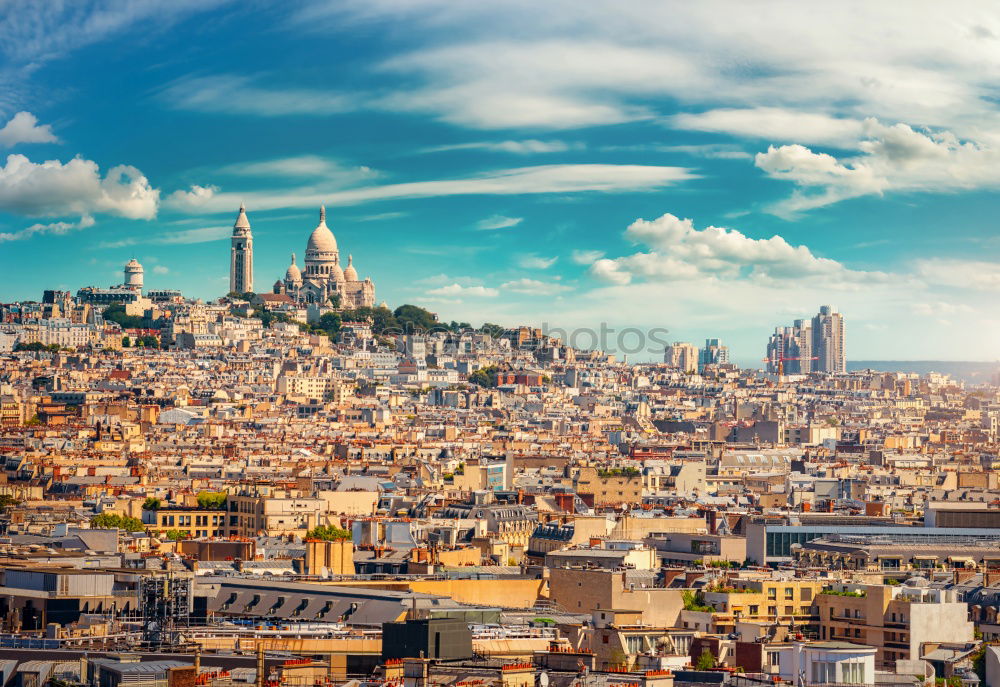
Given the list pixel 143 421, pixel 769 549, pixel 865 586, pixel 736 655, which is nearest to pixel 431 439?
pixel 143 421

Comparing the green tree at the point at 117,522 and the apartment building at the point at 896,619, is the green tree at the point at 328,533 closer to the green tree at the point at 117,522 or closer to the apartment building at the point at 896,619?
the green tree at the point at 117,522

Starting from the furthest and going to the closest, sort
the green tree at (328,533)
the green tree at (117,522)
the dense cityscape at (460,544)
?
the green tree at (117,522)
the green tree at (328,533)
the dense cityscape at (460,544)

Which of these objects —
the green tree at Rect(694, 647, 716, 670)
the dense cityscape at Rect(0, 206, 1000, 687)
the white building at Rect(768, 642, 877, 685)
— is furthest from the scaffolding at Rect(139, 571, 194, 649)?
the white building at Rect(768, 642, 877, 685)

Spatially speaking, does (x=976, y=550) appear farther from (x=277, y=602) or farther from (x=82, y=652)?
(x=82, y=652)

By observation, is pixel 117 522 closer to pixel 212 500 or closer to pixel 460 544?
pixel 212 500

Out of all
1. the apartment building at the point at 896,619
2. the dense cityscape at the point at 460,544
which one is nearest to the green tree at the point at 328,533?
the dense cityscape at the point at 460,544

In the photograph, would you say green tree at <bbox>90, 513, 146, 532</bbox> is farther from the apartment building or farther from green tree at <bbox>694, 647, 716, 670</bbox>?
green tree at <bbox>694, 647, 716, 670</bbox>
